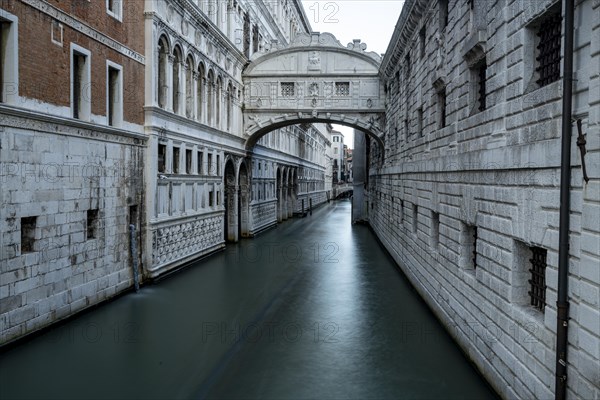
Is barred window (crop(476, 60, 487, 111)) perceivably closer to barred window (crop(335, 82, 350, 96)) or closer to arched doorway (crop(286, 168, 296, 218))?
barred window (crop(335, 82, 350, 96))

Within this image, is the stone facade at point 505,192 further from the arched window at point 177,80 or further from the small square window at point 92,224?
the small square window at point 92,224

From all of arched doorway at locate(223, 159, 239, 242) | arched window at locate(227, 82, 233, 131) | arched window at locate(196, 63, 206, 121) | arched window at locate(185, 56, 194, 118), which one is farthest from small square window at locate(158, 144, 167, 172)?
arched doorway at locate(223, 159, 239, 242)

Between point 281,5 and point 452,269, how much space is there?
2958 cm

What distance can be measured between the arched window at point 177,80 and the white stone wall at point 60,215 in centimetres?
340

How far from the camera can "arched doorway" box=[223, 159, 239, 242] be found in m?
24.7

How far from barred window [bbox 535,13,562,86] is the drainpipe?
755 mm

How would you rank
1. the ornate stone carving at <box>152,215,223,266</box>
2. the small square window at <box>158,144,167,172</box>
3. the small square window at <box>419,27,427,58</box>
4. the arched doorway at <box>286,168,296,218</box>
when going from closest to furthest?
the small square window at <box>419,27,427,58</box>, the ornate stone carving at <box>152,215,223,266</box>, the small square window at <box>158,144,167,172</box>, the arched doorway at <box>286,168,296,218</box>

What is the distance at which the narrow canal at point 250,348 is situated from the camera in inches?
315

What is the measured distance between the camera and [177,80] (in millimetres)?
17250

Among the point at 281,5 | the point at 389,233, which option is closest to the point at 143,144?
the point at 389,233

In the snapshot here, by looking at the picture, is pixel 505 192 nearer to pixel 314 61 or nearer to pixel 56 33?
pixel 56 33

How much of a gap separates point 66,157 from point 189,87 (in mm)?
8028

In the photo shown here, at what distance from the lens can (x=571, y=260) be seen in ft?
18.6

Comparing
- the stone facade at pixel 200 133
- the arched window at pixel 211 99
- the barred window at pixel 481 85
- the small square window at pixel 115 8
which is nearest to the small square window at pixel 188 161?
the stone facade at pixel 200 133
